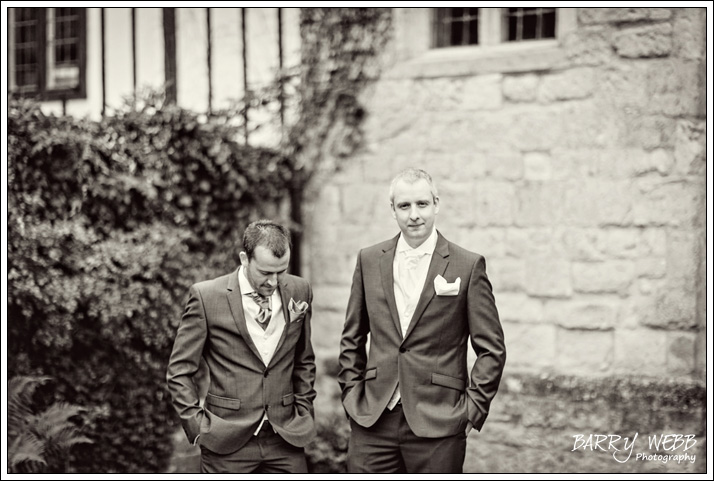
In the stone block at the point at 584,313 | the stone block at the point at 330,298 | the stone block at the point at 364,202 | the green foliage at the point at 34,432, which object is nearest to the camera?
the green foliage at the point at 34,432

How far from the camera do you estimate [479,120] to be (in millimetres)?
6234

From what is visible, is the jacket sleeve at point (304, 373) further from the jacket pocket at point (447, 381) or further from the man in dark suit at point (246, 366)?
the jacket pocket at point (447, 381)

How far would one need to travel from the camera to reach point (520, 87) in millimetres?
6109

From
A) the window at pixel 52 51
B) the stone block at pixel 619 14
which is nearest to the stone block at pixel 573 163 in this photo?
the stone block at pixel 619 14

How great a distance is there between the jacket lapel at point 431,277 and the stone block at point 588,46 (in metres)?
2.96

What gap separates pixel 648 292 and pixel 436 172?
1820 mm

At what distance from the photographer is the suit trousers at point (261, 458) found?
342cm

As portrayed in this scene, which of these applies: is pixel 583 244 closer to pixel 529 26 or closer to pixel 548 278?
pixel 548 278

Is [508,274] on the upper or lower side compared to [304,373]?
upper

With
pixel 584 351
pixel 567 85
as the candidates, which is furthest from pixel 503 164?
pixel 584 351

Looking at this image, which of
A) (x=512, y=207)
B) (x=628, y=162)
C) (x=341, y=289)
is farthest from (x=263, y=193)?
(x=628, y=162)

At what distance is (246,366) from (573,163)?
3.45 metres

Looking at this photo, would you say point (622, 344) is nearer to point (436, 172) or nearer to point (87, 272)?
point (436, 172)

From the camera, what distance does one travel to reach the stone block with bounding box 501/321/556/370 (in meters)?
6.09
